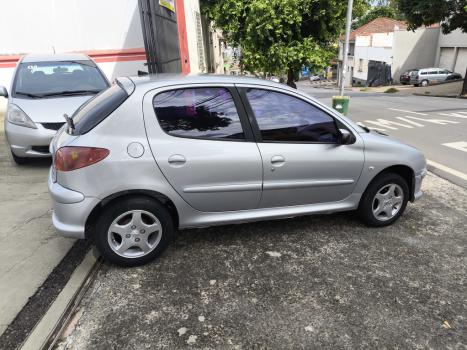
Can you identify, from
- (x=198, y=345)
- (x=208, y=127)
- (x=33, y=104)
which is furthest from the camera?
(x=33, y=104)

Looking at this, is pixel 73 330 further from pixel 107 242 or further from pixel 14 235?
pixel 14 235

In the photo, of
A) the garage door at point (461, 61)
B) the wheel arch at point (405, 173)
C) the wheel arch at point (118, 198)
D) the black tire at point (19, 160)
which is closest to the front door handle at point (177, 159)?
the wheel arch at point (118, 198)

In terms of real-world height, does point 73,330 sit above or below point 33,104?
below

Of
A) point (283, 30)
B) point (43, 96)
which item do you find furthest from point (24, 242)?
point (283, 30)

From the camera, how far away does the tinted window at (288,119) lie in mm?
3643

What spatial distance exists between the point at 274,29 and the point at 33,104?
4.49 meters

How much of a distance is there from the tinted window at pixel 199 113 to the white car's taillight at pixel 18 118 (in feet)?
11.3

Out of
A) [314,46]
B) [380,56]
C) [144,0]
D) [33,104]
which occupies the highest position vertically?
[144,0]

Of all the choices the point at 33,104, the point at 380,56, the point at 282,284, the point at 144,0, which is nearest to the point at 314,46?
the point at 144,0

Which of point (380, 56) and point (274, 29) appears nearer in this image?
point (274, 29)

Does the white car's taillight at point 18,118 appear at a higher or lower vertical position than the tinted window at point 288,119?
lower

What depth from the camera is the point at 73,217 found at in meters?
3.25

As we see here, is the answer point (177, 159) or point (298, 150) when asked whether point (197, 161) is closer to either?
point (177, 159)

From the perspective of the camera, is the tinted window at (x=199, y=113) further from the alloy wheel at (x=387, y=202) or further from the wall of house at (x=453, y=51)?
the wall of house at (x=453, y=51)
